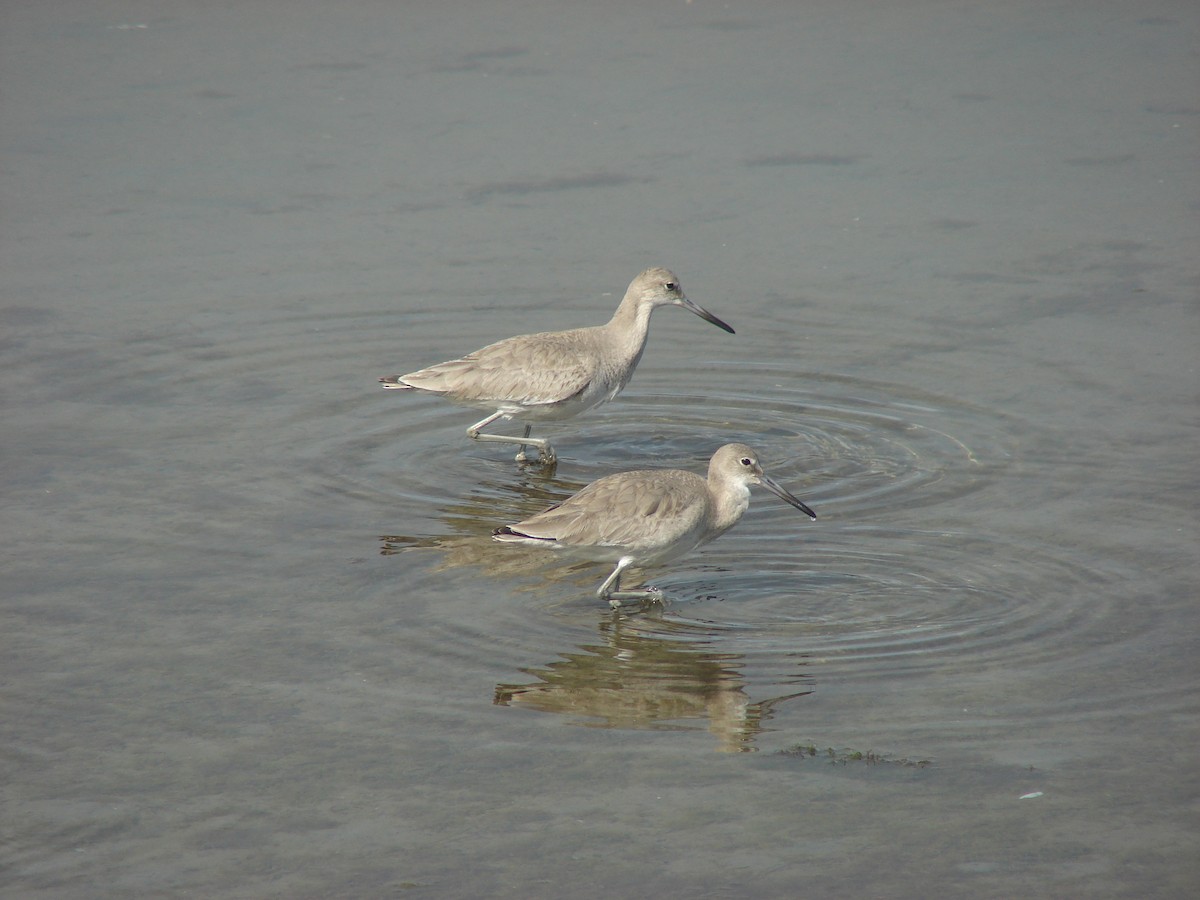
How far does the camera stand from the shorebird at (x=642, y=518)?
895 centimetres

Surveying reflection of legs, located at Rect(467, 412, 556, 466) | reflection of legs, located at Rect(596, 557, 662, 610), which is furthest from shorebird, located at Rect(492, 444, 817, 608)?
reflection of legs, located at Rect(467, 412, 556, 466)

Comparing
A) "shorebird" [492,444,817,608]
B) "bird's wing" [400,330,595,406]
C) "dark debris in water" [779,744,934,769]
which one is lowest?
"dark debris in water" [779,744,934,769]

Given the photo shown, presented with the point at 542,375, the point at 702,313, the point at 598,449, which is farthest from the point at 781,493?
the point at 702,313

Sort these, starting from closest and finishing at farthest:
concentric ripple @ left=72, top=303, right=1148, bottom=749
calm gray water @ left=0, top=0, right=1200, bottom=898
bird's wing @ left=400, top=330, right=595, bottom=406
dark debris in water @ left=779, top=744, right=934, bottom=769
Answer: calm gray water @ left=0, top=0, right=1200, bottom=898
dark debris in water @ left=779, top=744, right=934, bottom=769
concentric ripple @ left=72, top=303, right=1148, bottom=749
bird's wing @ left=400, top=330, right=595, bottom=406

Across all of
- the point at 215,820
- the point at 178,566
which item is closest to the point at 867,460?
the point at 178,566

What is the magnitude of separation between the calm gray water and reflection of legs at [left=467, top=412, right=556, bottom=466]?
0.13m

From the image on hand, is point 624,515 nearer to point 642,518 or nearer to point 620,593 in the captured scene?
point 642,518

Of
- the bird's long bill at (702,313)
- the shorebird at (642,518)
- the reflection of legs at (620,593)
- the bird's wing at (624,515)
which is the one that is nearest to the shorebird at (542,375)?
the bird's long bill at (702,313)

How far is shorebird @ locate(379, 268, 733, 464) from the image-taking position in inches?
452

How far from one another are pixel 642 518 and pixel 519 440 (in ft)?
8.97

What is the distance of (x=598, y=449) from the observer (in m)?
11.8

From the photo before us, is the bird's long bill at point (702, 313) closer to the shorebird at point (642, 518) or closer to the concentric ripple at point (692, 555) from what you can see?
the concentric ripple at point (692, 555)

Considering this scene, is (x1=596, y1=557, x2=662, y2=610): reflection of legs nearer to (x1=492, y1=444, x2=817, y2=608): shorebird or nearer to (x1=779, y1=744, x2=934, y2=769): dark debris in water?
(x1=492, y1=444, x2=817, y2=608): shorebird

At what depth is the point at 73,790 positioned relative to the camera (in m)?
6.86
